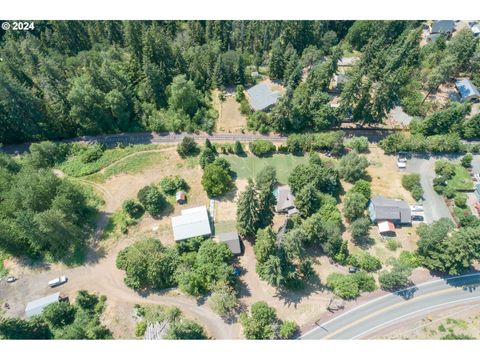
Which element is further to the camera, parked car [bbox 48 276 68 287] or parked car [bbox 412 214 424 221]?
parked car [bbox 412 214 424 221]

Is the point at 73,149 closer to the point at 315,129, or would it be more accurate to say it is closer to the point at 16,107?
the point at 16,107

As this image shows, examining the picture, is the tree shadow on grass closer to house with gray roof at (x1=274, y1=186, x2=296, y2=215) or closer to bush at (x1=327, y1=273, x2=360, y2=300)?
A: bush at (x1=327, y1=273, x2=360, y2=300)

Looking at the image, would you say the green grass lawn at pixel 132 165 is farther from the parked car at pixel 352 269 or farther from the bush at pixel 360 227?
the parked car at pixel 352 269

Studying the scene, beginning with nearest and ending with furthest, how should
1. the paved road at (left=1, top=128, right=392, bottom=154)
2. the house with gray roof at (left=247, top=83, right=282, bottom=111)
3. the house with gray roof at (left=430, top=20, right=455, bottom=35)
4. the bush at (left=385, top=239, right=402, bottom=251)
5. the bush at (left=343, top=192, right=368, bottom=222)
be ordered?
1. the bush at (left=385, top=239, right=402, bottom=251)
2. the bush at (left=343, top=192, right=368, bottom=222)
3. the paved road at (left=1, top=128, right=392, bottom=154)
4. the house with gray roof at (left=247, top=83, right=282, bottom=111)
5. the house with gray roof at (left=430, top=20, right=455, bottom=35)

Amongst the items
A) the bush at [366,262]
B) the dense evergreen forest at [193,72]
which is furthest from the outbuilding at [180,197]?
the bush at [366,262]

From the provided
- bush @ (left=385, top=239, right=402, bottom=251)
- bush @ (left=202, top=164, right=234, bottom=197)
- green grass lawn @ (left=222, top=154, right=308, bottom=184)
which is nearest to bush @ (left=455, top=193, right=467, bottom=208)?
bush @ (left=385, top=239, right=402, bottom=251)

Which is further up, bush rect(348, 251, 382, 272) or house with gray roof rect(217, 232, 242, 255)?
house with gray roof rect(217, 232, 242, 255)
